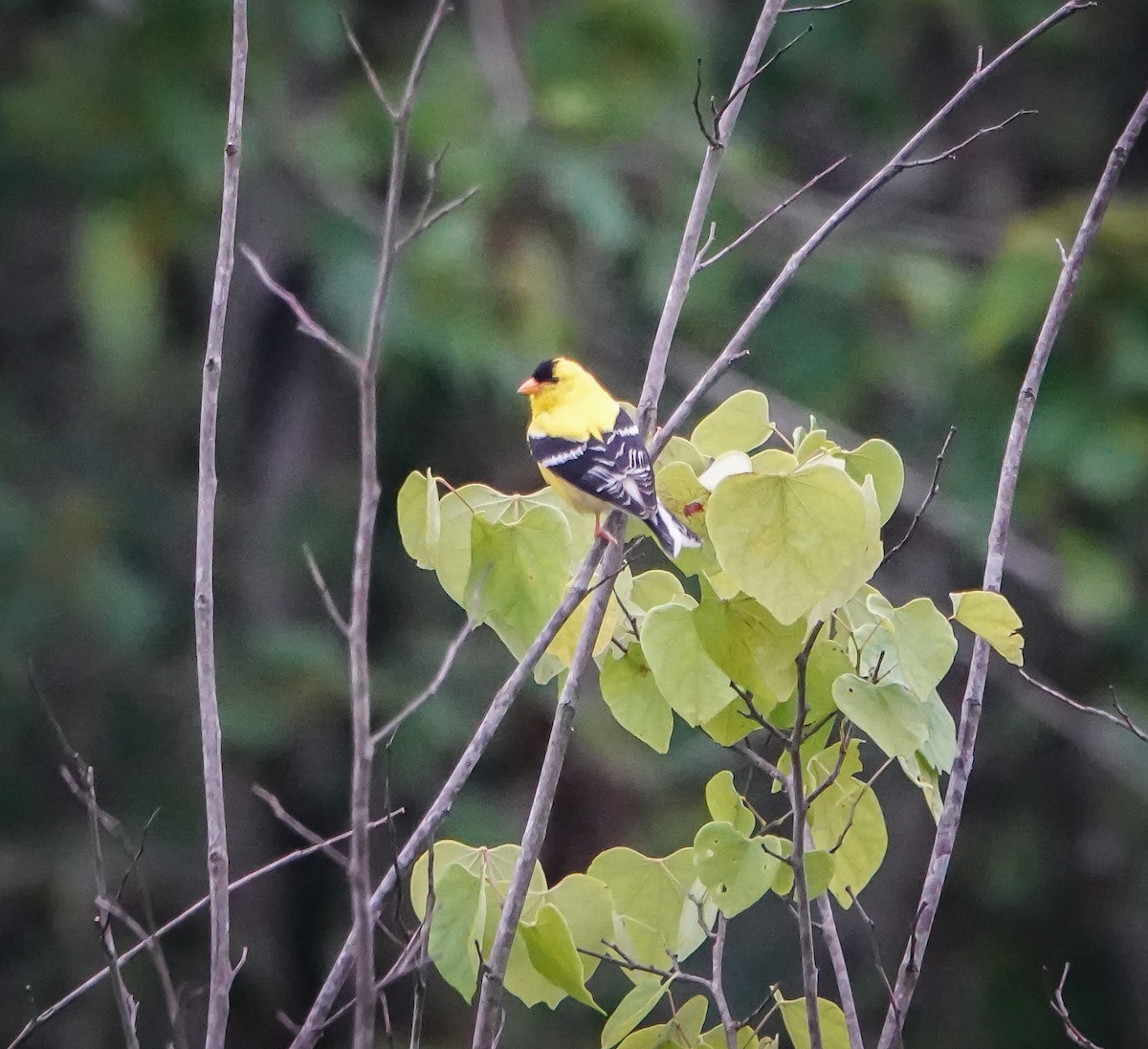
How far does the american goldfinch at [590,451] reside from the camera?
8.86ft

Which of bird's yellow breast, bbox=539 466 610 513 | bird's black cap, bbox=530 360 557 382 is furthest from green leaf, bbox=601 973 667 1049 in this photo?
bird's black cap, bbox=530 360 557 382

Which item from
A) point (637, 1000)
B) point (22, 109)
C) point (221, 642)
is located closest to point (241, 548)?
point (221, 642)

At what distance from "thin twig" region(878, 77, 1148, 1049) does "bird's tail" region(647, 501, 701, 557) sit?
0.45 metres

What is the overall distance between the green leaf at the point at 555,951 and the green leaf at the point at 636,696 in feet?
A: 1.14

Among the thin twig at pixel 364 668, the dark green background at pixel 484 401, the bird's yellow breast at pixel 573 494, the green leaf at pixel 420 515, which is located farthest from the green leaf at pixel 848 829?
the dark green background at pixel 484 401

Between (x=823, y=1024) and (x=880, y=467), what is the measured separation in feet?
2.79

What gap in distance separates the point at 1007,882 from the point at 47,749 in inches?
202

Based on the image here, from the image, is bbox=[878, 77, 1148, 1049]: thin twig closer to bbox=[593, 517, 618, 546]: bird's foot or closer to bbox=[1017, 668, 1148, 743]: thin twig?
bbox=[1017, 668, 1148, 743]: thin twig

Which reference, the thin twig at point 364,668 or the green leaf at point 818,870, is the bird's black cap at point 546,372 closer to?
the green leaf at point 818,870

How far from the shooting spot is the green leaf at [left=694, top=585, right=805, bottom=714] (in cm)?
196

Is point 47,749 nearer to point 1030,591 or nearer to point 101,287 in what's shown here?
point 101,287

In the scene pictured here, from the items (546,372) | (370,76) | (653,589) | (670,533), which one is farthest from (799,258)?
(546,372)

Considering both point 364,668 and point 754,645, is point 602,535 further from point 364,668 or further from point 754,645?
point 364,668

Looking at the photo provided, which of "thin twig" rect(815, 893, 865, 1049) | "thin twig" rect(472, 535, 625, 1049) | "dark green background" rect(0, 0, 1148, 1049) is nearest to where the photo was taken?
"thin twig" rect(472, 535, 625, 1049)
